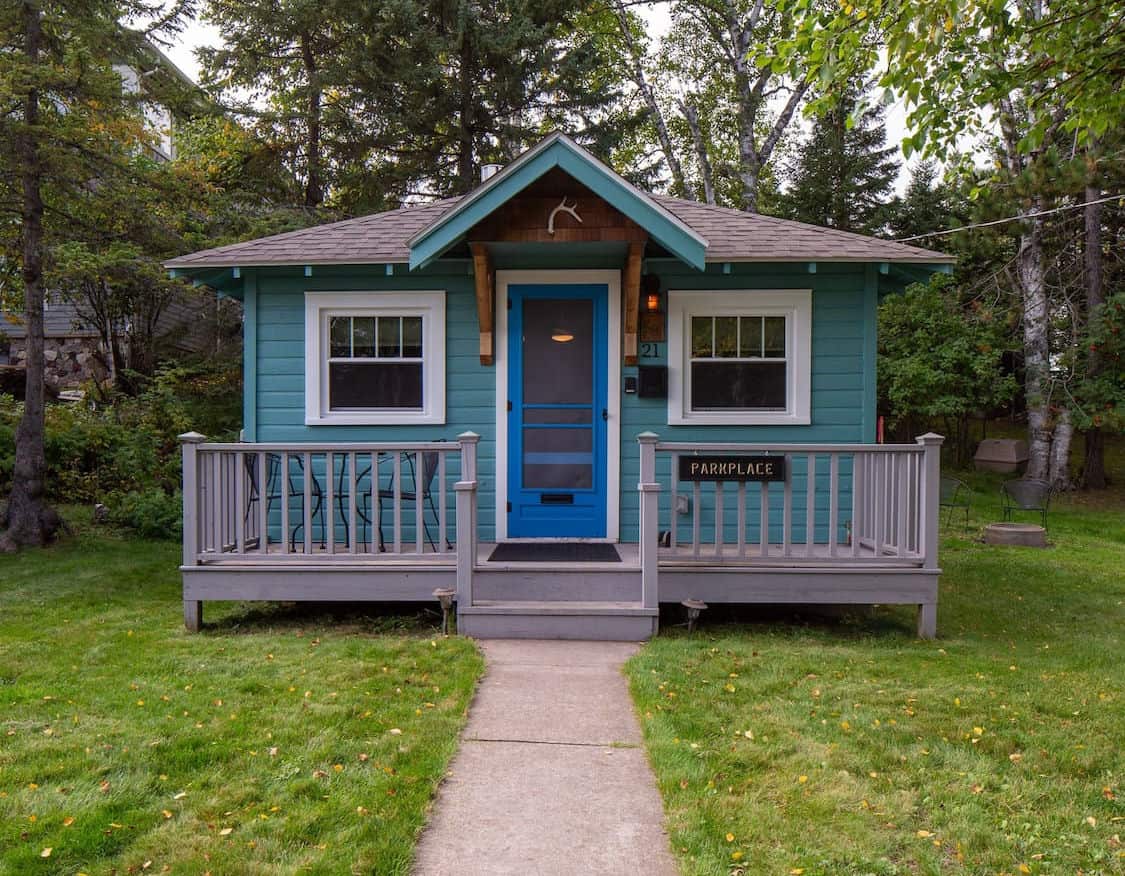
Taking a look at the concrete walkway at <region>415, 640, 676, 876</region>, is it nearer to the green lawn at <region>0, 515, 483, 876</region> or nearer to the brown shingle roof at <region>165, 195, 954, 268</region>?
the green lawn at <region>0, 515, 483, 876</region>

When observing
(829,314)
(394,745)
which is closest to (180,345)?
(829,314)

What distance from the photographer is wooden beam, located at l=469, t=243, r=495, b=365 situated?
5.96 meters

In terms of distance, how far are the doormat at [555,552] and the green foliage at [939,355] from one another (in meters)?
10.2

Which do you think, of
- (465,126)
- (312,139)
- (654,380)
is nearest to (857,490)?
(654,380)

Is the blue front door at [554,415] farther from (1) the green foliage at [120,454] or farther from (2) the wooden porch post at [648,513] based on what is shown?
(1) the green foliage at [120,454]

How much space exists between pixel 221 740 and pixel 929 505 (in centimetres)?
439

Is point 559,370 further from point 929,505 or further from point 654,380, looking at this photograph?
point 929,505

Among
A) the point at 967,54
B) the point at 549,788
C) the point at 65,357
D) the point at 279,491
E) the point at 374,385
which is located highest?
the point at 967,54

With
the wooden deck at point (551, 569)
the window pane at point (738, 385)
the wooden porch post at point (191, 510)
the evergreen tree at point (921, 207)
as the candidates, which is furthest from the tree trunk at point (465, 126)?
the wooden deck at point (551, 569)

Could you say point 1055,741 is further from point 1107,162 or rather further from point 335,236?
point 1107,162

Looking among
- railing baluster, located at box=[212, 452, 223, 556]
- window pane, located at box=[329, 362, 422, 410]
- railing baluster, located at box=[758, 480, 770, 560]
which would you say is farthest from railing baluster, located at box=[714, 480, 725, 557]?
railing baluster, located at box=[212, 452, 223, 556]

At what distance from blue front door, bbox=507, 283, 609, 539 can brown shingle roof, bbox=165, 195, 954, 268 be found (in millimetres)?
1089

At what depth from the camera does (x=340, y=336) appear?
673cm

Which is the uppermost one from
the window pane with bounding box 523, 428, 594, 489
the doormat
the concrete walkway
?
the window pane with bounding box 523, 428, 594, 489
